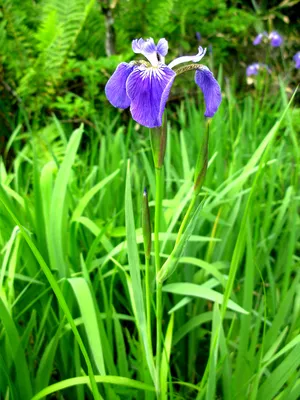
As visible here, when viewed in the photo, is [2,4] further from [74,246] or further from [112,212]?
[74,246]

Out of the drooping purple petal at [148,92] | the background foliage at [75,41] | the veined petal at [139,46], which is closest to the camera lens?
the drooping purple petal at [148,92]

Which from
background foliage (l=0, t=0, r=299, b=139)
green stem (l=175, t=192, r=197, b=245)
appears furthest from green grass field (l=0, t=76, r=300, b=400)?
background foliage (l=0, t=0, r=299, b=139)

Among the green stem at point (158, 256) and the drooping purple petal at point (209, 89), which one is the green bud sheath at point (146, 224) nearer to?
the green stem at point (158, 256)

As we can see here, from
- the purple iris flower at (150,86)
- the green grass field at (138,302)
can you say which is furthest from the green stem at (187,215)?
the purple iris flower at (150,86)

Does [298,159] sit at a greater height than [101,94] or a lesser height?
lesser

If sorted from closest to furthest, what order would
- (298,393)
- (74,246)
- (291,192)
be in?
(298,393) < (74,246) < (291,192)

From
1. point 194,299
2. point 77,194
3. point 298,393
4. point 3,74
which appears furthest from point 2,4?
point 298,393

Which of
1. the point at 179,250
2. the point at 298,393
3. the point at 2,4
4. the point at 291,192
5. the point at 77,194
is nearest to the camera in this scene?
the point at 179,250
